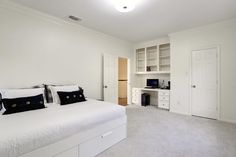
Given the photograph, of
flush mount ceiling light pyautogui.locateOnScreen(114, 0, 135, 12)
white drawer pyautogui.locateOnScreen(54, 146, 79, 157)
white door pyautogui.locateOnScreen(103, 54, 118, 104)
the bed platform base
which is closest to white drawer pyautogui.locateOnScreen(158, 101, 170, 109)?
white door pyautogui.locateOnScreen(103, 54, 118, 104)

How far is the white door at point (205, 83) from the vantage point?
369 centimetres

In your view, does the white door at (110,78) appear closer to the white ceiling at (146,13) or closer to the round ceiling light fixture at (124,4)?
the white ceiling at (146,13)

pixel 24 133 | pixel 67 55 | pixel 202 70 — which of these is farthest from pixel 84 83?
pixel 202 70

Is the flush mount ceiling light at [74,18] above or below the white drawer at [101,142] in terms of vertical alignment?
above

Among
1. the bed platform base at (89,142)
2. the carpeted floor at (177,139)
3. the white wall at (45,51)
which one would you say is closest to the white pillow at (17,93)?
the white wall at (45,51)

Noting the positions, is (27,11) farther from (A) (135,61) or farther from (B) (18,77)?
(A) (135,61)

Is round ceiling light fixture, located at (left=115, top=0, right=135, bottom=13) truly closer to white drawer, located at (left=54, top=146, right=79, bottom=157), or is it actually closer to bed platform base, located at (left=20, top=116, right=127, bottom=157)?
bed platform base, located at (left=20, top=116, right=127, bottom=157)

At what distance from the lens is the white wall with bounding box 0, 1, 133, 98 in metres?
2.66

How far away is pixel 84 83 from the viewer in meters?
3.99

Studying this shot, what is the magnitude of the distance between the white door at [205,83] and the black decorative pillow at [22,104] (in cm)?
409

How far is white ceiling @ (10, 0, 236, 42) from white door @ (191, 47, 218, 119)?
908 mm

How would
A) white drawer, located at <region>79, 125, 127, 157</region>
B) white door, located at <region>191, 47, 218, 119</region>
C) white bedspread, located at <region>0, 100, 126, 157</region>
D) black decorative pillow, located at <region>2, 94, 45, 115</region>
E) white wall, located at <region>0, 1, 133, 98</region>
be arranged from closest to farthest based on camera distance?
white bedspread, located at <region>0, 100, 126, 157</region> < white drawer, located at <region>79, 125, 127, 157</region> < black decorative pillow, located at <region>2, 94, 45, 115</region> < white wall, located at <region>0, 1, 133, 98</region> < white door, located at <region>191, 47, 218, 119</region>

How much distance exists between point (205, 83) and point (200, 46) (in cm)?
Result: 109

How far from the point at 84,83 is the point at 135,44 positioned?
122 inches
